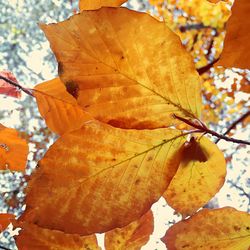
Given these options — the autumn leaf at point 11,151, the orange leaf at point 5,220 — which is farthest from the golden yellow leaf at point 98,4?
the orange leaf at point 5,220

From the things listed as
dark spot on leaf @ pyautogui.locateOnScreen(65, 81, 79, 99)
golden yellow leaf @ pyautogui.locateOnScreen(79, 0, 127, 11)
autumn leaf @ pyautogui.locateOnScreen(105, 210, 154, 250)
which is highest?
golden yellow leaf @ pyautogui.locateOnScreen(79, 0, 127, 11)

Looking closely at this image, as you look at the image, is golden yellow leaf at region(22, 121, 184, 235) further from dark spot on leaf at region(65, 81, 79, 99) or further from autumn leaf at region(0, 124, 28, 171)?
autumn leaf at region(0, 124, 28, 171)

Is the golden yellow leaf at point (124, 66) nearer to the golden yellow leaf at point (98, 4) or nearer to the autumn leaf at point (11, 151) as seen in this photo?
the golden yellow leaf at point (98, 4)

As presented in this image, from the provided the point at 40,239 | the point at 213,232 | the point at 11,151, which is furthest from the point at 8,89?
the point at 213,232

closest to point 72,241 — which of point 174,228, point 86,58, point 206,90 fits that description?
point 174,228

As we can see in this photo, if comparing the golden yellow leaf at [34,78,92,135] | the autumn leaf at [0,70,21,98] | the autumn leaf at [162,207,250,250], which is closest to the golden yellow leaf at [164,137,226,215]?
the autumn leaf at [162,207,250,250]

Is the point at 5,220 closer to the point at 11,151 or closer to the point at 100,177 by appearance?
the point at 11,151
